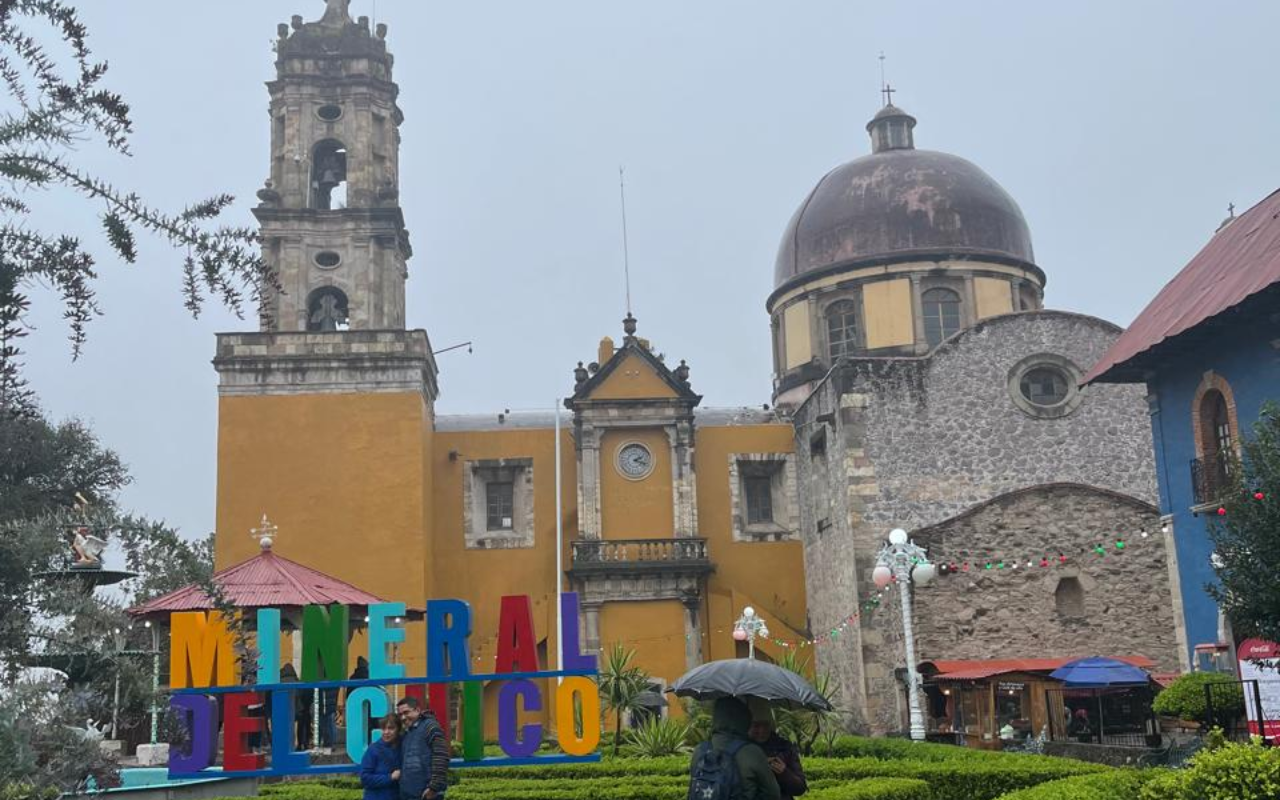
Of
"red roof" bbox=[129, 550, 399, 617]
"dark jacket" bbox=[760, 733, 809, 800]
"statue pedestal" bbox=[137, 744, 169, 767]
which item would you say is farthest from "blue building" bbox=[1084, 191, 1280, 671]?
"statue pedestal" bbox=[137, 744, 169, 767]

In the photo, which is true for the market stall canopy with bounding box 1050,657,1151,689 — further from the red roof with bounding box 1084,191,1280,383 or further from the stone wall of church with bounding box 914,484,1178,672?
the red roof with bounding box 1084,191,1280,383

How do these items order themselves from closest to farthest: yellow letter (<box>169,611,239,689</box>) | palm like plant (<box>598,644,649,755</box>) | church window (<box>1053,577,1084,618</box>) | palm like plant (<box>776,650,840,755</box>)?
yellow letter (<box>169,611,239,689</box>)
palm like plant (<box>776,650,840,755</box>)
palm like plant (<box>598,644,649,755</box>)
church window (<box>1053,577,1084,618</box>)

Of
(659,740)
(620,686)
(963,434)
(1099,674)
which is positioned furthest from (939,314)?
(659,740)

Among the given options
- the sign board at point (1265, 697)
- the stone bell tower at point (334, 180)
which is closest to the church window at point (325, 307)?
the stone bell tower at point (334, 180)

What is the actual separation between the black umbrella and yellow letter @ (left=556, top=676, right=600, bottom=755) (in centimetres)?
360

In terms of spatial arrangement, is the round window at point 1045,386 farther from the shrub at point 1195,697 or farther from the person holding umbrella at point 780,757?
the person holding umbrella at point 780,757

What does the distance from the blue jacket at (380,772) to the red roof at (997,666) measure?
13.6 metres

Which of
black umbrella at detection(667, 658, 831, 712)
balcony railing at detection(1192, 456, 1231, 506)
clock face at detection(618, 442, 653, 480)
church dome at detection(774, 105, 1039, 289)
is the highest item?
church dome at detection(774, 105, 1039, 289)

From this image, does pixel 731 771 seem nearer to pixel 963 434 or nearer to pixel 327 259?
pixel 963 434

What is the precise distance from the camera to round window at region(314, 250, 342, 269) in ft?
97.7

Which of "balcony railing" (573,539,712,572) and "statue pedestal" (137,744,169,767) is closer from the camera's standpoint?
"statue pedestal" (137,744,169,767)

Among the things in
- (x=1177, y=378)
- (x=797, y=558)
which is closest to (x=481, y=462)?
(x=797, y=558)

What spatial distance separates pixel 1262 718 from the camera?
547 inches

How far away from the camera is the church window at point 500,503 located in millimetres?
30453
